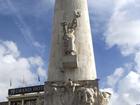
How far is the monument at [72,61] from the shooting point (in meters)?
22.4

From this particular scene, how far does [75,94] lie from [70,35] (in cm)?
363

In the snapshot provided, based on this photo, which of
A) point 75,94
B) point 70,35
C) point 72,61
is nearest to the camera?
point 75,94

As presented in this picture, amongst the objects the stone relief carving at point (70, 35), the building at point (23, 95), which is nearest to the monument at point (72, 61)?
the stone relief carving at point (70, 35)

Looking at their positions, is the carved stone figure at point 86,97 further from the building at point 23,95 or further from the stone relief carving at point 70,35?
the building at point 23,95

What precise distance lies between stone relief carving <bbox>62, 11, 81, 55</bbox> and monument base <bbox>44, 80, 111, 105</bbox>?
193cm

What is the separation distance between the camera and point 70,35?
2362 cm

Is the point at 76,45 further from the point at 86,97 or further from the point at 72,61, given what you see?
the point at 86,97

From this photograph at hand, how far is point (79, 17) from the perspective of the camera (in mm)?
24172

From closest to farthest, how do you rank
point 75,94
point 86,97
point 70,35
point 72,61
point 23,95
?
point 86,97 < point 75,94 < point 72,61 < point 70,35 < point 23,95

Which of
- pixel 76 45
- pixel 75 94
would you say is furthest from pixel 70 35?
pixel 75 94

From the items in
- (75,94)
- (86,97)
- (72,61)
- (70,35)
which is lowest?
(86,97)

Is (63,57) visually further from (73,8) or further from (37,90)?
(37,90)

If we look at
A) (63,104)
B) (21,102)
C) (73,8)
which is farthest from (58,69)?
(21,102)

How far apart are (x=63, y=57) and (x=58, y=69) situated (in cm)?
79
